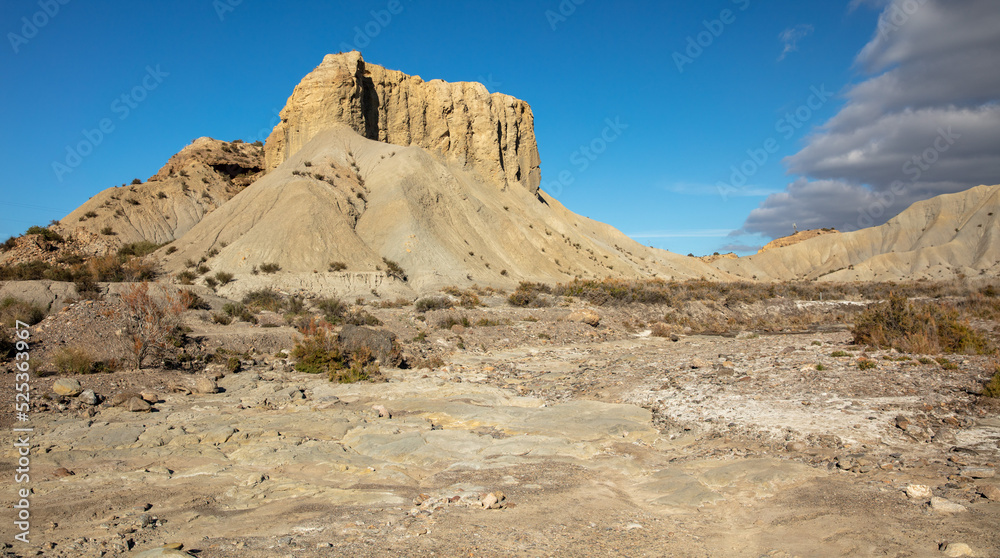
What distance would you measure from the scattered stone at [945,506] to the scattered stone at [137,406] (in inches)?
421

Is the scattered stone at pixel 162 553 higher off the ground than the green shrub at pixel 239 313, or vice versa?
the green shrub at pixel 239 313

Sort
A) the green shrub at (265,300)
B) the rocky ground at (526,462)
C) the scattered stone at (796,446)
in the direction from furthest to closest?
the green shrub at (265,300)
the scattered stone at (796,446)
the rocky ground at (526,462)

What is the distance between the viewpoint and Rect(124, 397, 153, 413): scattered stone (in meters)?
8.47

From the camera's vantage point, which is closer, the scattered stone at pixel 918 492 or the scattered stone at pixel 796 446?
the scattered stone at pixel 918 492

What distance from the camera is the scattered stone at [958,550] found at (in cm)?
371

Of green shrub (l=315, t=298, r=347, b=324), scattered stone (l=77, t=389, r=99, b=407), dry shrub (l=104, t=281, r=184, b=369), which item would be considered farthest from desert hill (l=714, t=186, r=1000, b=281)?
scattered stone (l=77, t=389, r=99, b=407)

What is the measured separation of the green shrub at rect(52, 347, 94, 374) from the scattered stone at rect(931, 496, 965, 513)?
1360 centimetres

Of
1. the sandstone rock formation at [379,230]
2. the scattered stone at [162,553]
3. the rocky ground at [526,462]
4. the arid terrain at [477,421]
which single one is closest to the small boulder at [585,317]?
the arid terrain at [477,421]

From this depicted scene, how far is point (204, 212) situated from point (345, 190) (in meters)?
17.5

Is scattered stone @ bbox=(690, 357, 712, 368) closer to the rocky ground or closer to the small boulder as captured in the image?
the rocky ground

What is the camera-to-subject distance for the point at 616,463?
6520 millimetres

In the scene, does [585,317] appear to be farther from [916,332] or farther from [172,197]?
[172,197]

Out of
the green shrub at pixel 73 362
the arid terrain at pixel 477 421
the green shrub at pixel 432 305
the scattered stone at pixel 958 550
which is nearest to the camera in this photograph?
the scattered stone at pixel 958 550

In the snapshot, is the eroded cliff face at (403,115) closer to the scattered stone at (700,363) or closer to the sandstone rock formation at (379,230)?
the sandstone rock formation at (379,230)
